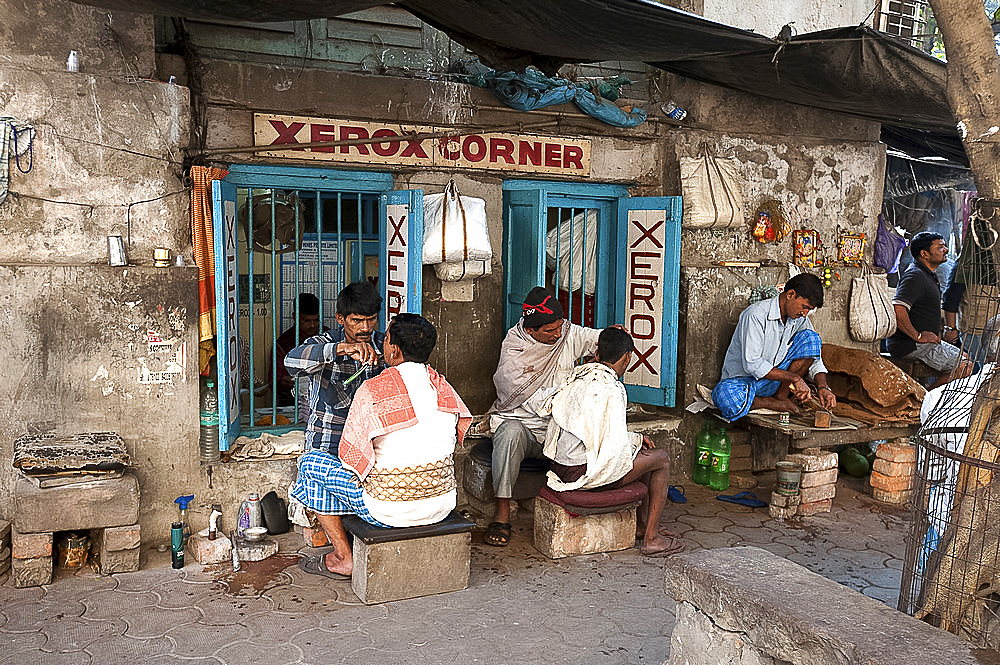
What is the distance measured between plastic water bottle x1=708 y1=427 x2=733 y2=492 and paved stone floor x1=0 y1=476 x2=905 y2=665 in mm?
1247

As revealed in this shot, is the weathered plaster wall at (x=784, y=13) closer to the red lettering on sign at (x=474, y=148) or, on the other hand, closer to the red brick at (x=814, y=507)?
the red lettering on sign at (x=474, y=148)

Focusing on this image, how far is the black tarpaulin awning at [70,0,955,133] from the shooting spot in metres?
4.05

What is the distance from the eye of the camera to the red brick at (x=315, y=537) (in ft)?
17.1

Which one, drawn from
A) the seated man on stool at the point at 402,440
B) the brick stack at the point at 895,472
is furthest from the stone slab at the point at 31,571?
the brick stack at the point at 895,472

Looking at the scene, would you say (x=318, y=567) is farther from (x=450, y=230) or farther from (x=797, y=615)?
(x=797, y=615)

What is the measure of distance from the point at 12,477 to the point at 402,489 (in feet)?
7.09

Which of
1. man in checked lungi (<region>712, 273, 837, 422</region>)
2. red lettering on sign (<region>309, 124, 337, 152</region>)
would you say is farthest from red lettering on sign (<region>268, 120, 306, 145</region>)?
man in checked lungi (<region>712, 273, 837, 422</region>)

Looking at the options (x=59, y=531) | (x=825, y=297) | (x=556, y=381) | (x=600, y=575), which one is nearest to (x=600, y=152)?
(x=556, y=381)

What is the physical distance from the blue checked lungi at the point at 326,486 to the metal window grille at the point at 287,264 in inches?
28.4

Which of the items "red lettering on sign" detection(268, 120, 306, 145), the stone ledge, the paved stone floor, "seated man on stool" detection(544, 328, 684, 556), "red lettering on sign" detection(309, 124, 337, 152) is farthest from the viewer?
"red lettering on sign" detection(309, 124, 337, 152)

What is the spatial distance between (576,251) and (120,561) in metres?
3.89

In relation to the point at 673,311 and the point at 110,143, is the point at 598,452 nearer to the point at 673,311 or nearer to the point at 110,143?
the point at 673,311

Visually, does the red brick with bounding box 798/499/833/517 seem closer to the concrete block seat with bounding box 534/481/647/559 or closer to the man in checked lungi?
the man in checked lungi

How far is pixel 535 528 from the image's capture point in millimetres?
5355
